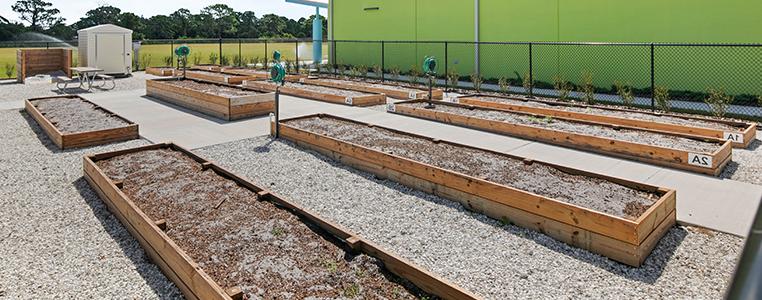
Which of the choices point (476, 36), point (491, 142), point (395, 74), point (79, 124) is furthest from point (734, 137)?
point (395, 74)

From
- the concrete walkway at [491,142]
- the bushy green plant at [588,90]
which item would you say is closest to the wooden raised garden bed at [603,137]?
the concrete walkway at [491,142]

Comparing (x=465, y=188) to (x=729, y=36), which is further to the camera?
(x=729, y=36)

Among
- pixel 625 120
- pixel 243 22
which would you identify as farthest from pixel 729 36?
pixel 243 22

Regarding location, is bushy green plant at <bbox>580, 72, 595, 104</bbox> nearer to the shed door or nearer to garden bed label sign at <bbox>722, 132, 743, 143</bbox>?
garden bed label sign at <bbox>722, 132, 743, 143</bbox>

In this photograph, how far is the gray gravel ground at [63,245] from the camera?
A: 366 centimetres

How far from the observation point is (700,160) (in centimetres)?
626

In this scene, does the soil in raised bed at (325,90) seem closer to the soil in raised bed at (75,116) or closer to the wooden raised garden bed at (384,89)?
the wooden raised garden bed at (384,89)

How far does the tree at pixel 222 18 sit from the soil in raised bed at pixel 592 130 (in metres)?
49.8

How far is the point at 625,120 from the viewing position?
9.06 metres

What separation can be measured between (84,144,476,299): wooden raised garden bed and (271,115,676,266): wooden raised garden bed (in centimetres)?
165

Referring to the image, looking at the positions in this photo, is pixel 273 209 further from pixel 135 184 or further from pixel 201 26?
pixel 201 26

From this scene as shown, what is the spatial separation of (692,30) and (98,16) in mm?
56355

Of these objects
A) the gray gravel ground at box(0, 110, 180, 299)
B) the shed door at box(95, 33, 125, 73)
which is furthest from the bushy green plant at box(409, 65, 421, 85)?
the gray gravel ground at box(0, 110, 180, 299)

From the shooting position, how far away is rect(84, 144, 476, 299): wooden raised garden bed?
3336 millimetres
